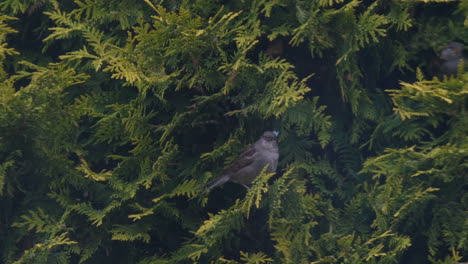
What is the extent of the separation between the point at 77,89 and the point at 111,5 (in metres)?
0.81

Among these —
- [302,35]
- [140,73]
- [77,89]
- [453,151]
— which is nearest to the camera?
[453,151]

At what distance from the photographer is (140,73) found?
168 inches

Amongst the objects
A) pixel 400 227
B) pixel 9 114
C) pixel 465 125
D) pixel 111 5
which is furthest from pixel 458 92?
pixel 9 114

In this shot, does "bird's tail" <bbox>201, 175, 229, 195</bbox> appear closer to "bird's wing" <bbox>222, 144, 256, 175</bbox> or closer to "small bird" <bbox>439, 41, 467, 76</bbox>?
"bird's wing" <bbox>222, 144, 256, 175</bbox>

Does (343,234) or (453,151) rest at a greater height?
(453,151)

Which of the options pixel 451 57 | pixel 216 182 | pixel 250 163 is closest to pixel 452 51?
pixel 451 57

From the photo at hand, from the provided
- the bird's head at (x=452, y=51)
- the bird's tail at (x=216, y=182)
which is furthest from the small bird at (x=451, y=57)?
the bird's tail at (x=216, y=182)

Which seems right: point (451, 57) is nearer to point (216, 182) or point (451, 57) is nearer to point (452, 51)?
point (452, 51)

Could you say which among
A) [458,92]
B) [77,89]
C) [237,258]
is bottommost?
[237,258]

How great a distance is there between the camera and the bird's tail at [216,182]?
4536 millimetres

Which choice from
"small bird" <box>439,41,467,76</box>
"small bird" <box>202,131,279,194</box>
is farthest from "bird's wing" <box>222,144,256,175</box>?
"small bird" <box>439,41,467,76</box>

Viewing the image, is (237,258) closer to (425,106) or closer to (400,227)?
(400,227)

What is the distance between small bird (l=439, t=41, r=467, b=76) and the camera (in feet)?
14.8

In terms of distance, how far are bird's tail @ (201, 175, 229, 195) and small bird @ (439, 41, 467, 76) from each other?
6.58ft
